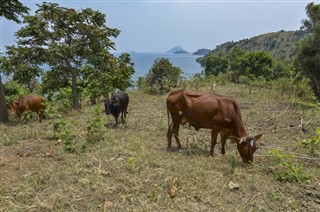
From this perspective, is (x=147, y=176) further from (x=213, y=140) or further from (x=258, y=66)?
(x=258, y=66)

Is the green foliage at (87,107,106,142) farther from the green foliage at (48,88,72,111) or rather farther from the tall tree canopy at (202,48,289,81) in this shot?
the tall tree canopy at (202,48,289,81)

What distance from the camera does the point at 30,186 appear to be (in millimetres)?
4996

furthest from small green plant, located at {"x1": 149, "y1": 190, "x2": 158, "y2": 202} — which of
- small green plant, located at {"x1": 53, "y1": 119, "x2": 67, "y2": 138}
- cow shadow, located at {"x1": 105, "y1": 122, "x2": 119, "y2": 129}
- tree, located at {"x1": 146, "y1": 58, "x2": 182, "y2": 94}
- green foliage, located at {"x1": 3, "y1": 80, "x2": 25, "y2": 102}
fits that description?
tree, located at {"x1": 146, "y1": 58, "x2": 182, "y2": 94}

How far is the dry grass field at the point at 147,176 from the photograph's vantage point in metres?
4.62

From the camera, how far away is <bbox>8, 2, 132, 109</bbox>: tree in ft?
39.3

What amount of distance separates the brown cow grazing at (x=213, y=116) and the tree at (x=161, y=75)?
1226 cm

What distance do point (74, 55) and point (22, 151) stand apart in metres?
7.48

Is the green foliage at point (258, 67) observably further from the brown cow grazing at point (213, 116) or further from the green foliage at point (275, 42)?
the green foliage at point (275, 42)

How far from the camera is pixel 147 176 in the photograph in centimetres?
532

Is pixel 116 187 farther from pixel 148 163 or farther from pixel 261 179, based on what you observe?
pixel 261 179

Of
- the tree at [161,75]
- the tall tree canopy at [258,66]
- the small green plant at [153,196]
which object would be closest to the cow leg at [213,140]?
the small green plant at [153,196]

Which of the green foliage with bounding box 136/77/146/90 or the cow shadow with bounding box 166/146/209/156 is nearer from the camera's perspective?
the cow shadow with bounding box 166/146/209/156

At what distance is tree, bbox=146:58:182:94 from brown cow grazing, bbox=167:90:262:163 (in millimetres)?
12259

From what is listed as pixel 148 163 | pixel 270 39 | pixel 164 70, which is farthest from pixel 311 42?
pixel 270 39
